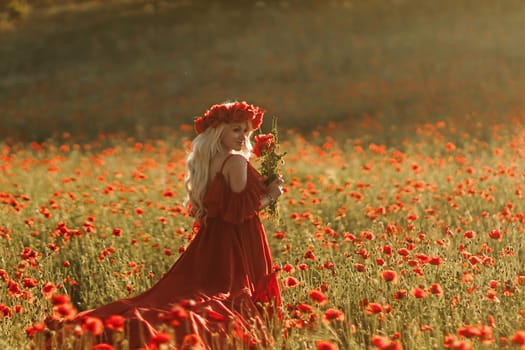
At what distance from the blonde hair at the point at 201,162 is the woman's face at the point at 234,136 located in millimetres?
30

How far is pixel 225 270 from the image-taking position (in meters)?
5.14

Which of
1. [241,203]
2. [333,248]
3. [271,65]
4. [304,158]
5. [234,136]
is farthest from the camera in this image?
[271,65]

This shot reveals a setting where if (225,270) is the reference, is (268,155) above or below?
above

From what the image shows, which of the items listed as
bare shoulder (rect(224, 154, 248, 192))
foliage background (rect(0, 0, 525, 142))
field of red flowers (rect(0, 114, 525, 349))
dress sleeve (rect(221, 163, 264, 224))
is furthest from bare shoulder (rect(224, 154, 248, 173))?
foliage background (rect(0, 0, 525, 142))

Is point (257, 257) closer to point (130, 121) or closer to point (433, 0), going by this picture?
point (130, 121)

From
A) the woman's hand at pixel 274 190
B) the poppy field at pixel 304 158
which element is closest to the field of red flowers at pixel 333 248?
the poppy field at pixel 304 158

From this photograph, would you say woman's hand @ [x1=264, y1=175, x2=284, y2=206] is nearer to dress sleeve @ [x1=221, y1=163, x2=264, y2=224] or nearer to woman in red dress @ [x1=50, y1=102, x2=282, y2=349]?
woman in red dress @ [x1=50, y1=102, x2=282, y2=349]

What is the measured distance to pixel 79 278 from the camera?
635cm

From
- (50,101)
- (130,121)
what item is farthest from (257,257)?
(50,101)

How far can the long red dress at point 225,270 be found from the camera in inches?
188

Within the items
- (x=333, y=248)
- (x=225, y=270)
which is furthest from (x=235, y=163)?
(x=333, y=248)

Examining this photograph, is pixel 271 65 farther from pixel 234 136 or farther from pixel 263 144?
pixel 234 136

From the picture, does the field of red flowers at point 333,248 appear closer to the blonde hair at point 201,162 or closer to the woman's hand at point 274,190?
the woman's hand at point 274,190

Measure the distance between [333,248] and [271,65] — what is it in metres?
16.7
